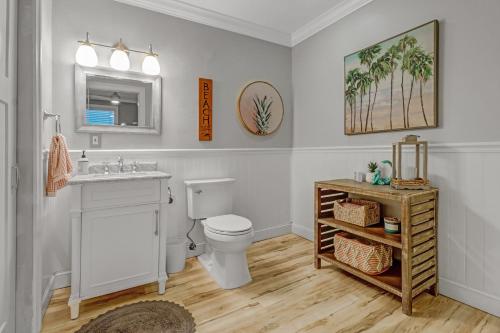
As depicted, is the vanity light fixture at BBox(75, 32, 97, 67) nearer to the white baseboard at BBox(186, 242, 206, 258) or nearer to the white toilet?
the white toilet

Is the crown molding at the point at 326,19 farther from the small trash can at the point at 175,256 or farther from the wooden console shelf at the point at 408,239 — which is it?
the small trash can at the point at 175,256

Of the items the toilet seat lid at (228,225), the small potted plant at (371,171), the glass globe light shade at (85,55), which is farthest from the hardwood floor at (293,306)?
the glass globe light shade at (85,55)

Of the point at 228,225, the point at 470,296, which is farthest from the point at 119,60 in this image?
the point at 470,296

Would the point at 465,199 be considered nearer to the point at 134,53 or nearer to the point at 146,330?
the point at 146,330

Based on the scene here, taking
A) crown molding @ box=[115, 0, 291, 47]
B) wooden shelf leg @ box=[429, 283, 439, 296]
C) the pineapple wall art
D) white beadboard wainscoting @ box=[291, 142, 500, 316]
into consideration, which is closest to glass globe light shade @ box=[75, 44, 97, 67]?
crown molding @ box=[115, 0, 291, 47]

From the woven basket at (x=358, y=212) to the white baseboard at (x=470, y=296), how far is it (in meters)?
0.60

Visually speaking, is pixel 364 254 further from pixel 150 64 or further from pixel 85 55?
pixel 85 55

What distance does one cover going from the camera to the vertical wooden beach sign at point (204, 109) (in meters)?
2.59

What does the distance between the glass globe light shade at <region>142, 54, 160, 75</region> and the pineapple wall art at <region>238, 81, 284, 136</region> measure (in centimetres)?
90

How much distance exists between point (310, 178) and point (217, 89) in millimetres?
1406

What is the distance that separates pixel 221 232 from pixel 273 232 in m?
1.28

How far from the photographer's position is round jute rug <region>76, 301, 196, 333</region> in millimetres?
1553

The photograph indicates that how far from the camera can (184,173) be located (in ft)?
8.27

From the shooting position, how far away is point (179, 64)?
2484 millimetres
